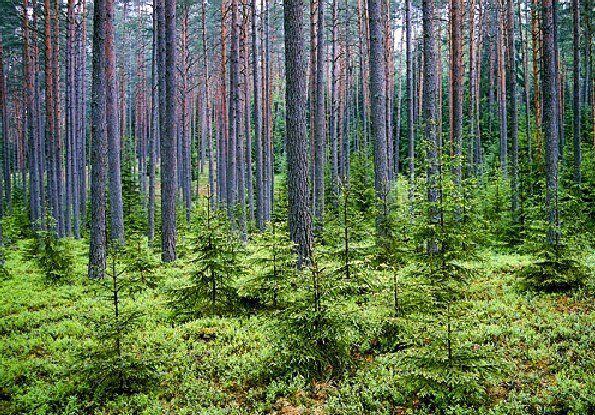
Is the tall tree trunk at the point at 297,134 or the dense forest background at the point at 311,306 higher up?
the tall tree trunk at the point at 297,134

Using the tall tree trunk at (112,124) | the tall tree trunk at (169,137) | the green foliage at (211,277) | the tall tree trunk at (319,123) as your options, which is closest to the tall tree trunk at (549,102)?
the tall tree trunk at (319,123)

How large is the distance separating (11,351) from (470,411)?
688 cm

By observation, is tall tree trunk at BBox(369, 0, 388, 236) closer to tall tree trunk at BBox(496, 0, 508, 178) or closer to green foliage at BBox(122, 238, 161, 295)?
green foliage at BBox(122, 238, 161, 295)

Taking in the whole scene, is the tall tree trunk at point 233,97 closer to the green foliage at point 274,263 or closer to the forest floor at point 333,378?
the green foliage at point 274,263

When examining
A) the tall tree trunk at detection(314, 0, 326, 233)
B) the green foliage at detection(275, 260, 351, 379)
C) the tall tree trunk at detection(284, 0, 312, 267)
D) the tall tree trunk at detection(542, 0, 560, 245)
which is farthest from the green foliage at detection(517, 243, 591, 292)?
the tall tree trunk at detection(314, 0, 326, 233)

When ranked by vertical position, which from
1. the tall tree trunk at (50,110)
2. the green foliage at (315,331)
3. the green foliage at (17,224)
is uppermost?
the tall tree trunk at (50,110)

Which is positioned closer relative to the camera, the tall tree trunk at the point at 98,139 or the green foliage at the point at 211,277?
the green foliage at the point at 211,277

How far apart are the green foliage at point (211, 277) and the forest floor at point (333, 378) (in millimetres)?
361

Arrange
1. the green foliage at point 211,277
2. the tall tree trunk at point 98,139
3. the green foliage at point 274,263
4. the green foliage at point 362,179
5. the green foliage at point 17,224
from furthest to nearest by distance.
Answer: the green foliage at point 362,179 → the green foliage at point 17,224 → the tall tree trunk at point 98,139 → the green foliage at point 211,277 → the green foliage at point 274,263

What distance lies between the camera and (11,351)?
7.30m

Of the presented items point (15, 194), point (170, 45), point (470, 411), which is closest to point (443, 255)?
point (470, 411)

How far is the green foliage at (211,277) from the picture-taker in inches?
328

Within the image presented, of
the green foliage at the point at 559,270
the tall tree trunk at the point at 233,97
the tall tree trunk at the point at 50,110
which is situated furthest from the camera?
the tall tree trunk at the point at 50,110

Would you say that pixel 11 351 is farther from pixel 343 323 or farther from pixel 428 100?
pixel 428 100
